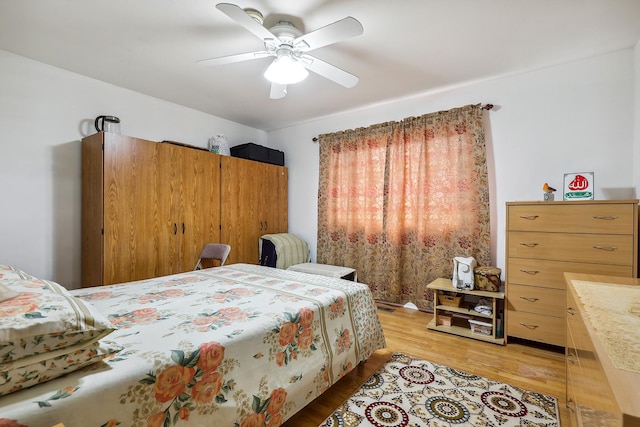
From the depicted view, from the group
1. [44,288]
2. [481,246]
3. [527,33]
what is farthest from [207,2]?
[481,246]

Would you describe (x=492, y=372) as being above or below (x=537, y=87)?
below

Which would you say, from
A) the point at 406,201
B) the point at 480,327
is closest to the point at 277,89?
the point at 406,201

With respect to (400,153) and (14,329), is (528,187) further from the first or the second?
(14,329)

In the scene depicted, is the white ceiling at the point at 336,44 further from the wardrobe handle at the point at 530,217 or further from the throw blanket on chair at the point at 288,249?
the throw blanket on chair at the point at 288,249

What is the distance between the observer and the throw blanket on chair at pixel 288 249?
3.89 metres

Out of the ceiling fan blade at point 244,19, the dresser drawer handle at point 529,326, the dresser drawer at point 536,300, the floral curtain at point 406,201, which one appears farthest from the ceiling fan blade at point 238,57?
the dresser drawer handle at point 529,326

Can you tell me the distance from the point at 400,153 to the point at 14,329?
3.43 metres

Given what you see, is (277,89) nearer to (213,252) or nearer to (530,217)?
(213,252)

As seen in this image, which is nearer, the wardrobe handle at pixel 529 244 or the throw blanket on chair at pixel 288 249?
the wardrobe handle at pixel 529 244

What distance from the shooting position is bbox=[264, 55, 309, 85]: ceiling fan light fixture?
210 centimetres

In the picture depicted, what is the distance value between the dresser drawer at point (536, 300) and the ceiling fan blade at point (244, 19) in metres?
2.71

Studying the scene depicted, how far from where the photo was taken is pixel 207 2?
6.09 feet

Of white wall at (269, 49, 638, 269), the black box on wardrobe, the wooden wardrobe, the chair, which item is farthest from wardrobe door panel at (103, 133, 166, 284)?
white wall at (269, 49, 638, 269)

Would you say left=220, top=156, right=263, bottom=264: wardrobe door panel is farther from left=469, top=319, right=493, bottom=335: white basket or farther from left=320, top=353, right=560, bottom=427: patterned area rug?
left=469, top=319, right=493, bottom=335: white basket
